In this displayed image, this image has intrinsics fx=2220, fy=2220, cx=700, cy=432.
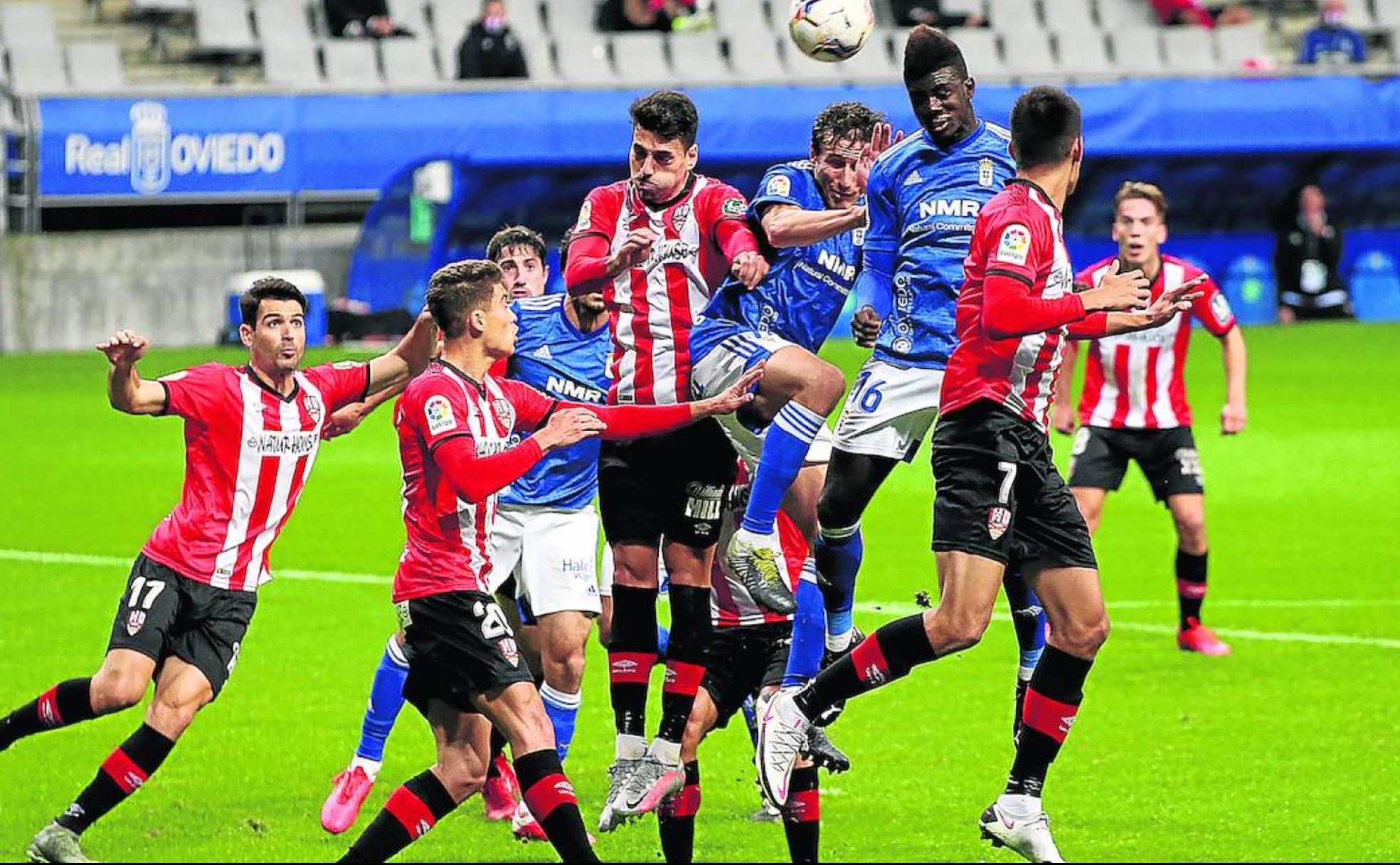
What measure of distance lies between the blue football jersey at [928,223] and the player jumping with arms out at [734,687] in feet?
2.94

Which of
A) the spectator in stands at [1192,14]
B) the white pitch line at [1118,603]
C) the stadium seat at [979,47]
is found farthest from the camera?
the spectator in stands at [1192,14]

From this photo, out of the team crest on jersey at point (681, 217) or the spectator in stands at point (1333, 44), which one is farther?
the spectator in stands at point (1333, 44)

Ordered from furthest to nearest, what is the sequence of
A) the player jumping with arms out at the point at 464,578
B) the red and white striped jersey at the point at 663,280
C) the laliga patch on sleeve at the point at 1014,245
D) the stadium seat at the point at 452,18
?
the stadium seat at the point at 452,18 < the red and white striped jersey at the point at 663,280 < the laliga patch on sleeve at the point at 1014,245 < the player jumping with arms out at the point at 464,578

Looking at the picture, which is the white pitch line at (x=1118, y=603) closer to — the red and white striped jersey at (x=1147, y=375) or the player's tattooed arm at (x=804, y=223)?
the red and white striped jersey at (x=1147, y=375)

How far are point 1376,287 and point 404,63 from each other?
12.4 meters

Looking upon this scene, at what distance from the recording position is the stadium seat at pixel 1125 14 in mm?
31141

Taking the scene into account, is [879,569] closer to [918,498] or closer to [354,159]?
[918,498]

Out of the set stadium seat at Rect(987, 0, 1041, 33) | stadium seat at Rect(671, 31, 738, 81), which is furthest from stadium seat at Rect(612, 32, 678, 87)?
stadium seat at Rect(987, 0, 1041, 33)

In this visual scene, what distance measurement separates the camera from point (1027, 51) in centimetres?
2953

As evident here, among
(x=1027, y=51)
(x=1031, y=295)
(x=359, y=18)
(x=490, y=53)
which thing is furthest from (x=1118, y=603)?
(x=1027, y=51)

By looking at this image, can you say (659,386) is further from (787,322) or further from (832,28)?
(832,28)

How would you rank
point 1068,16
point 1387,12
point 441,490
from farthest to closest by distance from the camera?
point 1387,12
point 1068,16
point 441,490

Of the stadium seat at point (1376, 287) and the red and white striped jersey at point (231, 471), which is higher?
the red and white striped jersey at point (231, 471)

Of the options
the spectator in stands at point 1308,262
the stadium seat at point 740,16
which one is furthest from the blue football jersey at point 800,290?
the stadium seat at point 740,16
